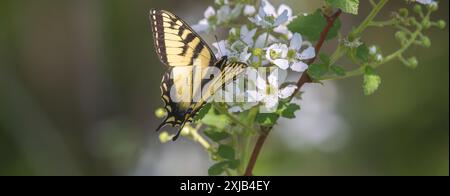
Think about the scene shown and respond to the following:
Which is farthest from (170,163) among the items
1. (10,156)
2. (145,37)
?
(145,37)

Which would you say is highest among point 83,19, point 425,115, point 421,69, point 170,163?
point 83,19

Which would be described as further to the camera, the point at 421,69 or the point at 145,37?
the point at 145,37

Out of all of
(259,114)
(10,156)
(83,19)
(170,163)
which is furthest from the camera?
(83,19)

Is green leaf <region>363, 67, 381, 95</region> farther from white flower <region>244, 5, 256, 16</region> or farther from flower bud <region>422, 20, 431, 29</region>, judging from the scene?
white flower <region>244, 5, 256, 16</region>

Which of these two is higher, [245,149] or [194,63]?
[194,63]

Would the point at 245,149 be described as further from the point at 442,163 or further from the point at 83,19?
the point at 83,19

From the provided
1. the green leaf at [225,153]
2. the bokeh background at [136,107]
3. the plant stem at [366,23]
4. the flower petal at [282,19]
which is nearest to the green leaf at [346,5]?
the plant stem at [366,23]
